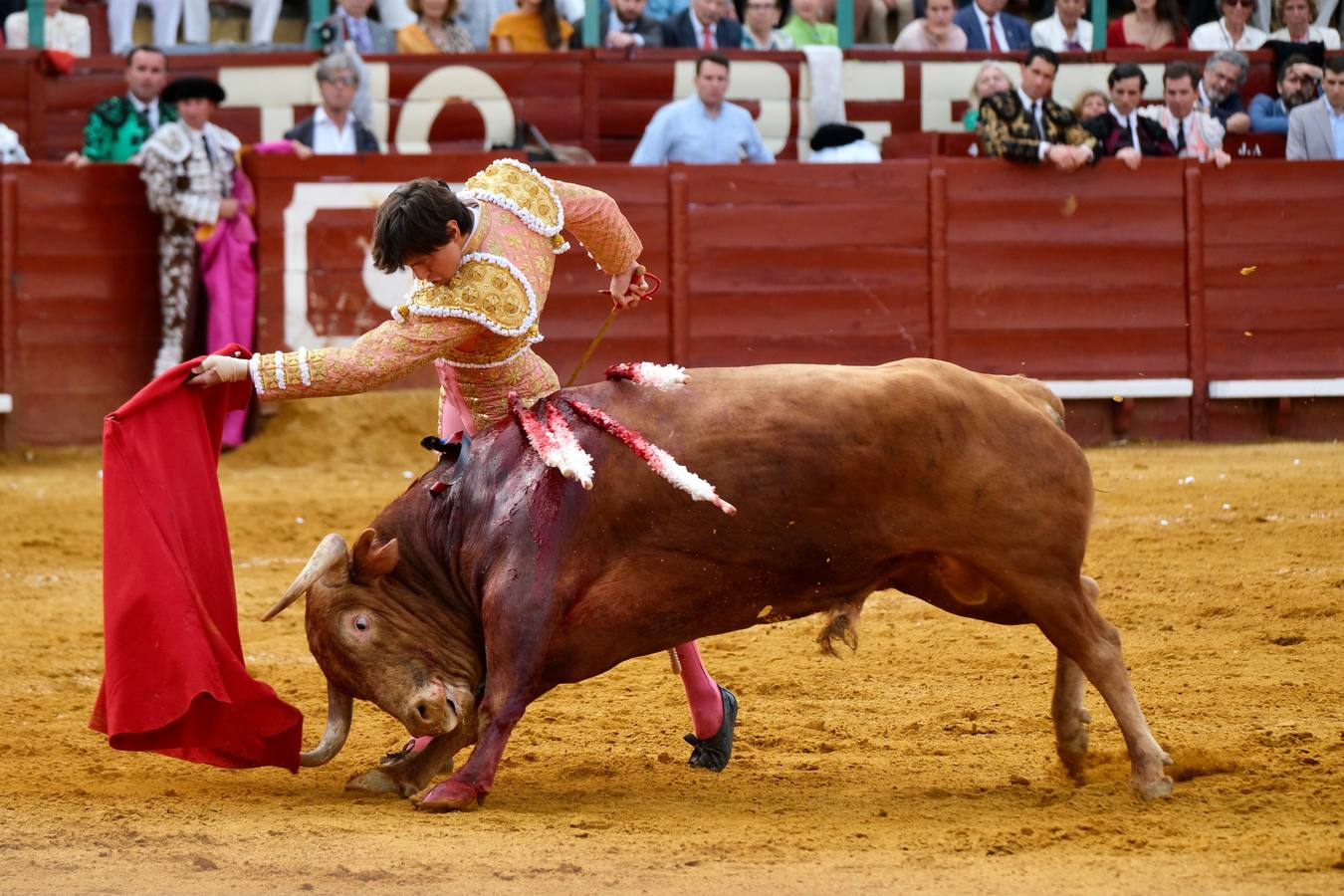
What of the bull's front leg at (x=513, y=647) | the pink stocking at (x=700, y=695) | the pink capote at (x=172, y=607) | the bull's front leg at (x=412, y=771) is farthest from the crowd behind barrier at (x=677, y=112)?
the bull's front leg at (x=513, y=647)

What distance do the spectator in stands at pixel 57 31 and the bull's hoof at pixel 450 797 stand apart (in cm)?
745

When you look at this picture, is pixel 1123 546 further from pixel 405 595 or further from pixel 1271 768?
pixel 405 595

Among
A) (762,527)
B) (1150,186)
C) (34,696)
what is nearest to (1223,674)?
(762,527)

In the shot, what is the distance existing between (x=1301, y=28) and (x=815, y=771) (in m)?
7.86

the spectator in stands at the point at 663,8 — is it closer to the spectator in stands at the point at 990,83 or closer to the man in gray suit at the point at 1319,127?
the spectator in stands at the point at 990,83

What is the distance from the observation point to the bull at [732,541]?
372 cm

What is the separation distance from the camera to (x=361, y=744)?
446 centimetres

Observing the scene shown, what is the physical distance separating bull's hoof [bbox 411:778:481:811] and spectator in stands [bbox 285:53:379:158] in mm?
5997

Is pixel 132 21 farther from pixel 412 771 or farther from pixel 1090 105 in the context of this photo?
pixel 412 771

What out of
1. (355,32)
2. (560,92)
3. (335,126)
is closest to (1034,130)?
(560,92)

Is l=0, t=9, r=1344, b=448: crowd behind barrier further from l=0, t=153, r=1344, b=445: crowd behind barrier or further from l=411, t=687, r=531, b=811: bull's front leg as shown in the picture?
l=411, t=687, r=531, b=811: bull's front leg

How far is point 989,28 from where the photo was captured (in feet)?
35.1

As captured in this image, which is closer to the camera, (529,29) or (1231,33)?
(529,29)

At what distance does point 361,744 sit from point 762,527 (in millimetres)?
1297
